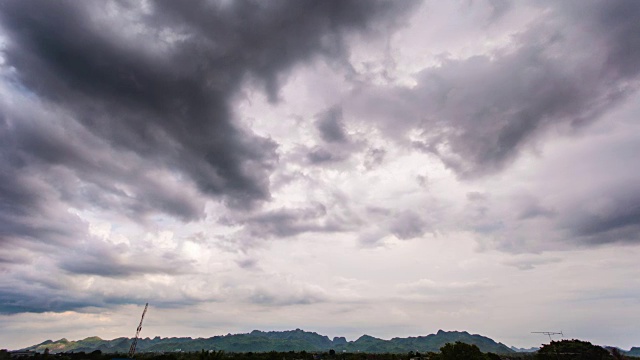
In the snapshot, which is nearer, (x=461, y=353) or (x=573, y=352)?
(x=461, y=353)

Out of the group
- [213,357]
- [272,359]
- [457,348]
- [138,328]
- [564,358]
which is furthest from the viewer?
[138,328]

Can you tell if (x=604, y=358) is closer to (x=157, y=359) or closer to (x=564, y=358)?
(x=564, y=358)

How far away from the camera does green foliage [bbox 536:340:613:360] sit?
6220 inches

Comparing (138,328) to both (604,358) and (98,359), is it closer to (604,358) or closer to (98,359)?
(98,359)

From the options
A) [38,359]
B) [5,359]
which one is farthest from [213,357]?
[5,359]

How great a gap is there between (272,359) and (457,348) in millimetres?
114287

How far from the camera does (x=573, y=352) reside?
162875 millimetres

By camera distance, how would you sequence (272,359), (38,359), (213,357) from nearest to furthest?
(213,357) < (38,359) < (272,359)

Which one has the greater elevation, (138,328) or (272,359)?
(138,328)

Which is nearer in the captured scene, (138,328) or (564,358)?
(564,358)

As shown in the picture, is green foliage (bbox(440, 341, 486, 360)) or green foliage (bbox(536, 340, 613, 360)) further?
green foliage (bbox(536, 340, 613, 360))

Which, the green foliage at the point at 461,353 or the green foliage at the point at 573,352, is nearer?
the green foliage at the point at 461,353

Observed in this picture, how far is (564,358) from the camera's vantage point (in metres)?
164

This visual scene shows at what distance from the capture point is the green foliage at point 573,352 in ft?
518
